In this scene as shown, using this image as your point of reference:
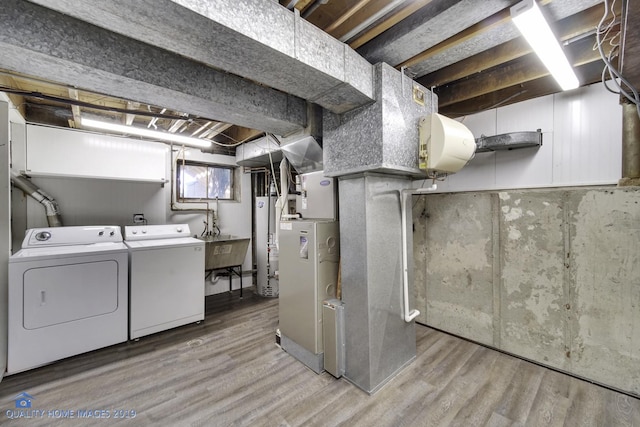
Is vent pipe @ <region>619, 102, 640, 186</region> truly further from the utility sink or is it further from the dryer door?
the dryer door

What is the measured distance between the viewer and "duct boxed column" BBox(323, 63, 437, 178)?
71.3 inches

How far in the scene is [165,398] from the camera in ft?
6.24

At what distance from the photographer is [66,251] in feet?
8.12

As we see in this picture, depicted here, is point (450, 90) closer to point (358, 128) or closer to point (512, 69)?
point (512, 69)

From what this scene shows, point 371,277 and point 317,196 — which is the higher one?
point 317,196

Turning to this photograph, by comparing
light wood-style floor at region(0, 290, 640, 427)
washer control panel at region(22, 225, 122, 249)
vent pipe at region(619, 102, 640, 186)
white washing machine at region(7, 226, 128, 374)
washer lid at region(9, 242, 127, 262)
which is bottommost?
light wood-style floor at region(0, 290, 640, 427)

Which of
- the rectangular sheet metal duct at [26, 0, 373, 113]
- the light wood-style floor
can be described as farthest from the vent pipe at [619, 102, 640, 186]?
the rectangular sheet metal duct at [26, 0, 373, 113]

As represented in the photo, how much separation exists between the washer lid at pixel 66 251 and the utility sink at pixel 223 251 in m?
1.06

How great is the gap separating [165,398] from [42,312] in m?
1.46

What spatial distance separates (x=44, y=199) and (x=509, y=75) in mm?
5037

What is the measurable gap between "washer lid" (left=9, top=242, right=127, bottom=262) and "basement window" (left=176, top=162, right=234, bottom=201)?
141 cm

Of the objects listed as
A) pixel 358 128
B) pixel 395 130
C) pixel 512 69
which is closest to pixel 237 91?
pixel 358 128

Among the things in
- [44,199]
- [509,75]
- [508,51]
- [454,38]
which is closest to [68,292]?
[44,199]

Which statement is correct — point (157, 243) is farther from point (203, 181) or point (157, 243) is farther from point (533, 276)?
point (533, 276)
